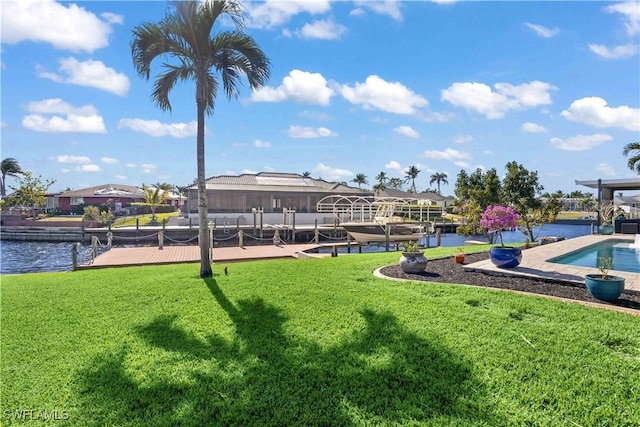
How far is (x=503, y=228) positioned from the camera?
916cm

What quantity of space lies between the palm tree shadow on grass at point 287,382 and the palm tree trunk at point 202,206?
412 centimetres

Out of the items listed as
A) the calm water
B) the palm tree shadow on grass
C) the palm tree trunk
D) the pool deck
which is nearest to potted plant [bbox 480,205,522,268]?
the pool deck

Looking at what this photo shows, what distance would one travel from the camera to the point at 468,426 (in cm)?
299

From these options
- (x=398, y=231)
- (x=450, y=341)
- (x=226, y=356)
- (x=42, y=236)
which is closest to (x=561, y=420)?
(x=450, y=341)

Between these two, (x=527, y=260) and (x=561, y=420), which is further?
(x=527, y=260)

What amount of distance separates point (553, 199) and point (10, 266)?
2834cm

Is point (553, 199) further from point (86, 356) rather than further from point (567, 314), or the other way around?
point (86, 356)

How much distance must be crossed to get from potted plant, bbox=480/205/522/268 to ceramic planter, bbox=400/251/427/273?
5.80 ft

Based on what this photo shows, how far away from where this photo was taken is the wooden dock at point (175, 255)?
48.7ft

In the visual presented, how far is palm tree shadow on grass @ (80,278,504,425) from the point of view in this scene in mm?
3229

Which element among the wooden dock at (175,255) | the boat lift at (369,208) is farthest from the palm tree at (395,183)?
the wooden dock at (175,255)

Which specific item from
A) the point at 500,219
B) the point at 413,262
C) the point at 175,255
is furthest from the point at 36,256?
the point at 500,219

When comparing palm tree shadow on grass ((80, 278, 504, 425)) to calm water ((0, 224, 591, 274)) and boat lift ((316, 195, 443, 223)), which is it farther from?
boat lift ((316, 195, 443, 223))

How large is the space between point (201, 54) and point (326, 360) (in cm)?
783
